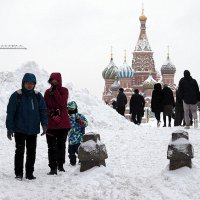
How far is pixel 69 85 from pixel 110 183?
46.0 feet

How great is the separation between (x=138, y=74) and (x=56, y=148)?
259 feet

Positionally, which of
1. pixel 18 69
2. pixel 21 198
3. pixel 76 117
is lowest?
pixel 21 198

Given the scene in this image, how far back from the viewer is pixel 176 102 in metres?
16.5

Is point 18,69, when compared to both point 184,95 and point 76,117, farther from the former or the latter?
point 76,117

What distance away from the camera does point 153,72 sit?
8694cm

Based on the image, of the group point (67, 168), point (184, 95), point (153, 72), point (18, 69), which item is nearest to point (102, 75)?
point (153, 72)

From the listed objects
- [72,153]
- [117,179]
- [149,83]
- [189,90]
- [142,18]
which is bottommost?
[117,179]

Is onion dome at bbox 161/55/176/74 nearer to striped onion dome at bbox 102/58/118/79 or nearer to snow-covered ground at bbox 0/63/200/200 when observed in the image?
striped onion dome at bbox 102/58/118/79

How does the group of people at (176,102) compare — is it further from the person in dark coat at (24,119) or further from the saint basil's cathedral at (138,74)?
the saint basil's cathedral at (138,74)

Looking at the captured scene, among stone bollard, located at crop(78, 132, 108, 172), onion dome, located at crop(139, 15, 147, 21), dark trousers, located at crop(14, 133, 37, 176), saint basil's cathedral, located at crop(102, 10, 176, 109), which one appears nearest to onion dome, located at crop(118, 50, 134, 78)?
saint basil's cathedral, located at crop(102, 10, 176, 109)

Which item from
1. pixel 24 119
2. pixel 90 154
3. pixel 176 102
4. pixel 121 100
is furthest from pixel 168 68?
pixel 24 119

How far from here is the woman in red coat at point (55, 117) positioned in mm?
7583

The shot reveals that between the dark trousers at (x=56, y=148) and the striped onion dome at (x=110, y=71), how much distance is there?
82.1 meters

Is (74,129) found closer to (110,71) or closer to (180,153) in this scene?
(180,153)
